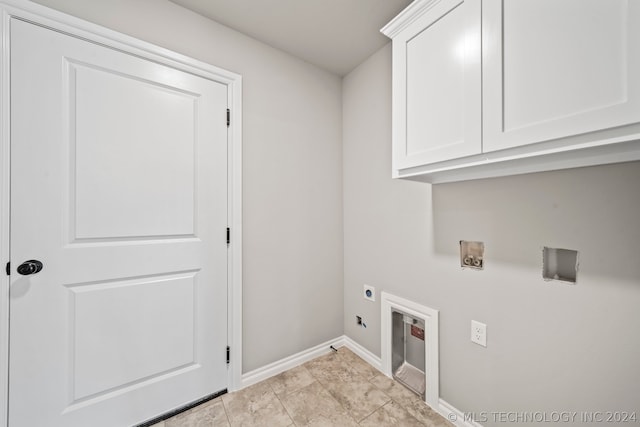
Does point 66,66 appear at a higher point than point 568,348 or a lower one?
higher

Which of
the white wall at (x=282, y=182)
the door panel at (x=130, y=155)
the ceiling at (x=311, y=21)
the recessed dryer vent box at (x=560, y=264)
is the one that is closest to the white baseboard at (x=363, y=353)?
the white wall at (x=282, y=182)

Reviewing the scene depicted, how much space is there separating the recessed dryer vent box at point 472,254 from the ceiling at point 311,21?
1.48 metres

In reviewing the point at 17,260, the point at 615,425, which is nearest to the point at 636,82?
the point at 615,425

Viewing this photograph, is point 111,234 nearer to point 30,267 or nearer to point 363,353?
point 30,267

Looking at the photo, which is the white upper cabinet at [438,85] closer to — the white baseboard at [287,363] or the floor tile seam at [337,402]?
the floor tile seam at [337,402]

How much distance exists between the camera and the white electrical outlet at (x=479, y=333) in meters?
1.28

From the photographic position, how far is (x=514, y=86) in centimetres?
87

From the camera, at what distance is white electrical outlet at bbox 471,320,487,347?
128 centimetres

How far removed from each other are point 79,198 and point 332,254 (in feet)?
5.56

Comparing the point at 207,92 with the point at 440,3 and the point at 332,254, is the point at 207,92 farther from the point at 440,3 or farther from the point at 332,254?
the point at 332,254

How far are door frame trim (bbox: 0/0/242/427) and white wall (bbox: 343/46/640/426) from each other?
3.46 ft

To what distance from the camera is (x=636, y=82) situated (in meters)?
0.65

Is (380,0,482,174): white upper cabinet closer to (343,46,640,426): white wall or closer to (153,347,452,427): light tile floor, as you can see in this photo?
(343,46,640,426): white wall

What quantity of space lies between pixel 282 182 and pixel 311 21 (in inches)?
42.9
